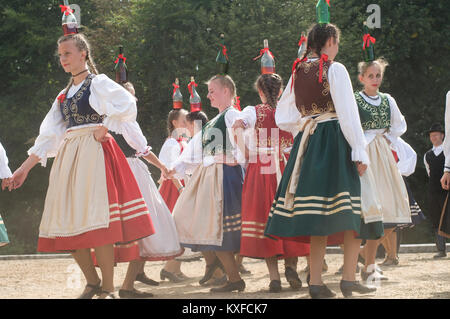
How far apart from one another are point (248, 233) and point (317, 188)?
112 cm

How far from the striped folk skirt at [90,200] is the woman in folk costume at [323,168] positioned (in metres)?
0.95

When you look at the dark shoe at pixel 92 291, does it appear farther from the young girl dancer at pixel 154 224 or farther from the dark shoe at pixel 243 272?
the dark shoe at pixel 243 272

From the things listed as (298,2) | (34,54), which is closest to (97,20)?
(34,54)

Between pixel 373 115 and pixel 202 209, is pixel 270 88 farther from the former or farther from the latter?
pixel 202 209

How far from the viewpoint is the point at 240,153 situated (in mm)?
5805

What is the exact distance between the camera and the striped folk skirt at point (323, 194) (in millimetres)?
4520

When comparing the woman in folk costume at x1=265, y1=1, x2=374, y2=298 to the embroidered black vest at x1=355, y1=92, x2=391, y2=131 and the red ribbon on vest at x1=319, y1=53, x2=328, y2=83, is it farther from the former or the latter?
the embroidered black vest at x1=355, y1=92, x2=391, y2=131

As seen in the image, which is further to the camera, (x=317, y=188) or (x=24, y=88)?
(x=24, y=88)

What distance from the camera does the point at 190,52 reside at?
18078mm

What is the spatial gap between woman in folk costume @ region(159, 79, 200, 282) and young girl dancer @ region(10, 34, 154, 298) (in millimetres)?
2128

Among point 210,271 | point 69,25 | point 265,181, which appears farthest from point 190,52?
point 69,25

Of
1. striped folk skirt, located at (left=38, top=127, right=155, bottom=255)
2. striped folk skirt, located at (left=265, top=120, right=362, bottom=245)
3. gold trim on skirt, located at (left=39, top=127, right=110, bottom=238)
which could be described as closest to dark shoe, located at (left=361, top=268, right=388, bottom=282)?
striped folk skirt, located at (left=265, top=120, right=362, bottom=245)

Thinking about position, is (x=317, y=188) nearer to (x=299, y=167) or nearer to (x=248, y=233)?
(x=299, y=167)

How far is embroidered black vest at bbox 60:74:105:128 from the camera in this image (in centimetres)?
479
